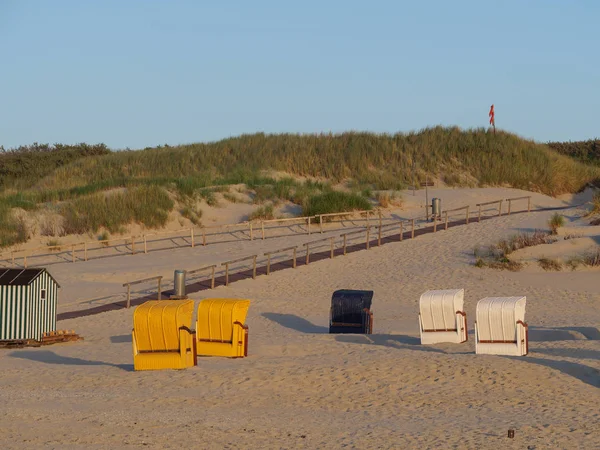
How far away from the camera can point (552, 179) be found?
52156 mm

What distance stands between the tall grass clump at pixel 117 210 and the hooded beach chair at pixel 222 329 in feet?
78.6

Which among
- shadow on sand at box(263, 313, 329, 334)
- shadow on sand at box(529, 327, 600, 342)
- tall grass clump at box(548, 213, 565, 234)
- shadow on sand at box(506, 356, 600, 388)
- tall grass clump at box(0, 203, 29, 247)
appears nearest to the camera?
shadow on sand at box(506, 356, 600, 388)

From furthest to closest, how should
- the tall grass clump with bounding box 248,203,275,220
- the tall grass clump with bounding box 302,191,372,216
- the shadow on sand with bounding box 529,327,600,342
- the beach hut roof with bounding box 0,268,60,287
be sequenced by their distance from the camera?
the tall grass clump with bounding box 248,203,275,220 < the tall grass clump with bounding box 302,191,372,216 < the beach hut roof with bounding box 0,268,60,287 < the shadow on sand with bounding box 529,327,600,342

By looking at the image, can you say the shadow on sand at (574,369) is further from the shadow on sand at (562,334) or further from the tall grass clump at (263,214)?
the tall grass clump at (263,214)

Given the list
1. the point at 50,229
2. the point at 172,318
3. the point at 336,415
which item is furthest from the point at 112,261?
the point at 336,415

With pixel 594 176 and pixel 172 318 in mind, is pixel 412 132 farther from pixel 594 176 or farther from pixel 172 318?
pixel 172 318

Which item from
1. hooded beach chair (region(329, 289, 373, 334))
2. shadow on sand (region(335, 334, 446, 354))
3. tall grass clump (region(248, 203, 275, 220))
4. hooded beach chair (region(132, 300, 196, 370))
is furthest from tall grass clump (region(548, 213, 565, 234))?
hooded beach chair (region(132, 300, 196, 370))

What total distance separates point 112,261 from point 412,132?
28023mm

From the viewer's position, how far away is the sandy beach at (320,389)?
12016 millimetres

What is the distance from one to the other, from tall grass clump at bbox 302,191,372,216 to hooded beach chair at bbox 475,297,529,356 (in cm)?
2565

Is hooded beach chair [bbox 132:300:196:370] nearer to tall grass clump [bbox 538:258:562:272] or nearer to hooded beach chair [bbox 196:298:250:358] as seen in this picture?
hooded beach chair [bbox 196:298:250:358]

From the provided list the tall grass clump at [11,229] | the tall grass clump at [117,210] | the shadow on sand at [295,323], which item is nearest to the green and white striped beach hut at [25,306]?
the shadow on sand at [295,323]

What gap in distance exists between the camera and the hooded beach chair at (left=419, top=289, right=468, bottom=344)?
19.3 metres

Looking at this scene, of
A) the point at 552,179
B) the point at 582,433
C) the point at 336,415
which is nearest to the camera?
the point at 582,433
